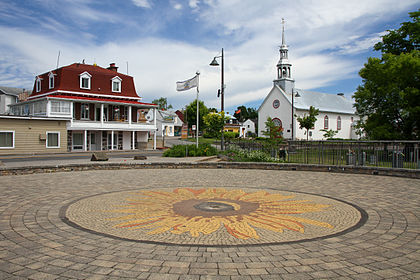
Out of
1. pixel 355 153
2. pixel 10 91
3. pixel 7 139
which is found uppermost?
pixel 10 91

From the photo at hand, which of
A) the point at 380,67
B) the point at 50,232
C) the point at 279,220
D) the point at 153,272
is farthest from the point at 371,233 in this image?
the point at 380,67

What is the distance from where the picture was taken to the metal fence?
14.7 metres

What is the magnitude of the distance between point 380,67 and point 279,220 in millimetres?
25275

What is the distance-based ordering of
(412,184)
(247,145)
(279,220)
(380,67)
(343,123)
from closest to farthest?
(279,220), (412,184), (247,145), (380,67), (343,123)

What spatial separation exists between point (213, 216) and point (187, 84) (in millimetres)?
19715

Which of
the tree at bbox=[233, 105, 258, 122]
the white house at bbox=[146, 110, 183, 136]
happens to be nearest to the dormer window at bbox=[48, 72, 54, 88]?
the white house at bbox=[146, 110, 183, 136]

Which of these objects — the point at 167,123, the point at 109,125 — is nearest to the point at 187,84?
the point at 109,125

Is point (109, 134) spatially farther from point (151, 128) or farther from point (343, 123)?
point (343, 123)

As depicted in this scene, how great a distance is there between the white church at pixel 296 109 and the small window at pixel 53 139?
43473mm

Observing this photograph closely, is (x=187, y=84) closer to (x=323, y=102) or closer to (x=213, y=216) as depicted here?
(x=213, y=216)

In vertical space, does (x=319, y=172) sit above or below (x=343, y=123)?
below

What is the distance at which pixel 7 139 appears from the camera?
29109mm

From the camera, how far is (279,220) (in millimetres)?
6977

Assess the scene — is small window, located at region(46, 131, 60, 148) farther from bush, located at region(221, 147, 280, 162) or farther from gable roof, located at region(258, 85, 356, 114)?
gable roof, located at region(258, 85, 356, 114)
